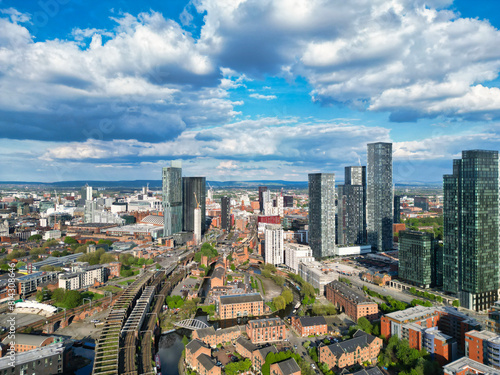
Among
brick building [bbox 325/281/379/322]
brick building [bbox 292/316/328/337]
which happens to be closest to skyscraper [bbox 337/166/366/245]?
brick building [bbox 325/281/379/322]

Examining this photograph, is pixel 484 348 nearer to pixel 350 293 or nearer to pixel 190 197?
pixel 350 293

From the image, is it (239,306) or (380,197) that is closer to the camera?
(239,306)

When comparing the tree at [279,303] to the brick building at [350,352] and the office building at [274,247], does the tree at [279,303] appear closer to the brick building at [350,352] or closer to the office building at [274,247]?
the brick building at [350,352]

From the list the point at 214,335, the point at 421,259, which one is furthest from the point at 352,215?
the point at 214,335

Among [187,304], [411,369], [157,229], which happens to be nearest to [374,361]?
Answer: [411,369]

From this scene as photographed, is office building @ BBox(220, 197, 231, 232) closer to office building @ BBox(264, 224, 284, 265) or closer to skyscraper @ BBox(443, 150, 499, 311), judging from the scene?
office building @ BBox(264, 224, 284, 265)

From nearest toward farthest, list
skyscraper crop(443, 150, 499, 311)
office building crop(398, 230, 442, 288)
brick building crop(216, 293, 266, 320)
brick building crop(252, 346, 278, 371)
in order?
brick building crop(252, 346, 278, 371)
brick building crop(216, 293, 266, 320)
skyscraper crop(443, 150, 499, 311)
office building crop(398, 230, 442, 288)

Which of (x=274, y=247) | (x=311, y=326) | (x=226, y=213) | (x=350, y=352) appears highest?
(x=226, y=213)
